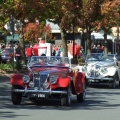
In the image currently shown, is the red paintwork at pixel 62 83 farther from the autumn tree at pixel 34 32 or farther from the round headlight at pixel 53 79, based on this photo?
the autumn tree at pixel 34 32

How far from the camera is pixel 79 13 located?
38656 mm

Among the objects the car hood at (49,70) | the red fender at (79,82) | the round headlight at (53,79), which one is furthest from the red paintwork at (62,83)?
the red fender at (79,82)

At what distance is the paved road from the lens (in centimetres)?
1323

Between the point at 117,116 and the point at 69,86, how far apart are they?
2.43m

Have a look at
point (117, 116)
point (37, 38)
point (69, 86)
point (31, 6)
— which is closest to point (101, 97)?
point (69, 86)

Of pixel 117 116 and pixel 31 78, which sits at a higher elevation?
pixel 31 78

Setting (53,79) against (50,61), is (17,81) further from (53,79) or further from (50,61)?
(50,61)

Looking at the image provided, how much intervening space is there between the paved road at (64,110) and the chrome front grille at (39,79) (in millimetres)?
696

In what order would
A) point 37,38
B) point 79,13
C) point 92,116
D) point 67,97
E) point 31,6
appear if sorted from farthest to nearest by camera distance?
point 37,38
point 79,13
point 31,6
point 67,97
point 92,116

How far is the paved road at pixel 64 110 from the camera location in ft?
43.4

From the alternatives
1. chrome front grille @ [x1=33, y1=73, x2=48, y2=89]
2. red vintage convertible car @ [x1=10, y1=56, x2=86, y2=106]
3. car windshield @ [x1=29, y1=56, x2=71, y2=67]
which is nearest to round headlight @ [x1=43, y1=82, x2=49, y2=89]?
red vintage convertible car @ [x1=10, y1=56, x2=86, y2=106]

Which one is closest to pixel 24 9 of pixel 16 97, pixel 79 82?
pixel 79 82

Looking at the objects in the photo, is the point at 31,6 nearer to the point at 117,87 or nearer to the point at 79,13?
the point at 117,87

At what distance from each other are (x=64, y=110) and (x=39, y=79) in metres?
1.36
